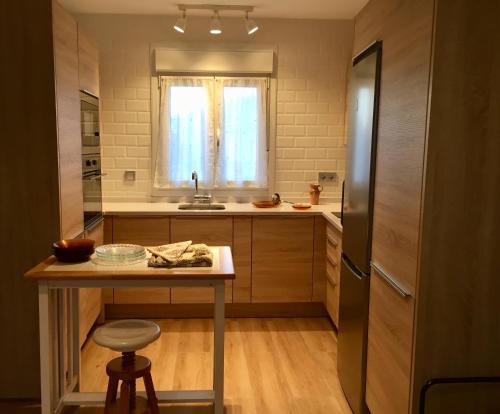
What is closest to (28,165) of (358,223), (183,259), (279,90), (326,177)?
(183,259)

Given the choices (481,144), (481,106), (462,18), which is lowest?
(481,144)

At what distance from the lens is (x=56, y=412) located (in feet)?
8.23

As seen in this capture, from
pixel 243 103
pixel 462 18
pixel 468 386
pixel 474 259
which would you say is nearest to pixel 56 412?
pixel 468 386

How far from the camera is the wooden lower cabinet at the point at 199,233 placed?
3.99 meters

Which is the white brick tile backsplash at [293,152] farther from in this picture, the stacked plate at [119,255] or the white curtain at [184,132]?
the stacked plate at [119,255]

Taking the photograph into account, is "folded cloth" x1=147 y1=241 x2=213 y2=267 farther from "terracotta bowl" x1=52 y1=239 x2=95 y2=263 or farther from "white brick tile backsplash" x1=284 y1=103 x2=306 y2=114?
"white brick tile backsplash" x1=284 y1=103 x2=306 y2=114

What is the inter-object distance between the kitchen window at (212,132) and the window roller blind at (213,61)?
8 cm

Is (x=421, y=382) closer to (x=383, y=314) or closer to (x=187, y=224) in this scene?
(x=383, y=314)

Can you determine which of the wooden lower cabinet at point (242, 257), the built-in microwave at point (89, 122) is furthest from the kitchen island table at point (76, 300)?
the wooden lower cabinet at point (242, 257)

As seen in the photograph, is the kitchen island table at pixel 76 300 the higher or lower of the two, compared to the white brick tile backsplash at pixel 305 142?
lower

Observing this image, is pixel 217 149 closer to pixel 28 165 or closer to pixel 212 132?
pixel 212 132

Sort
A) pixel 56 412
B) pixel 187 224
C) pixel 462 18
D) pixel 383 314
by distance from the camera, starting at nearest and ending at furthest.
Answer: pixel 462 18 < pixel 383 314 < pixel 56 412 < pixel 187 224

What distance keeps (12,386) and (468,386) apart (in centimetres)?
232

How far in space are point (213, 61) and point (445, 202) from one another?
2.99 m
